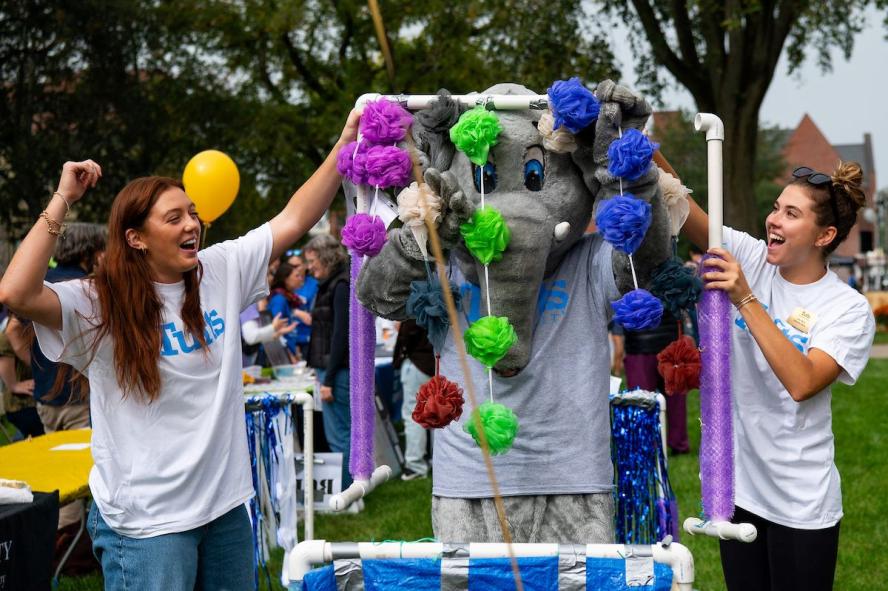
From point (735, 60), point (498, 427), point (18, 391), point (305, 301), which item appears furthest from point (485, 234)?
point (735, 60)

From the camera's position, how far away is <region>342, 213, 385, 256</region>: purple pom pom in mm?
2738

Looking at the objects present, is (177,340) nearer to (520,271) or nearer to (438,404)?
(438,404)

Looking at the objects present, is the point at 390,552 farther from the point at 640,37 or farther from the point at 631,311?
the point at 640,37

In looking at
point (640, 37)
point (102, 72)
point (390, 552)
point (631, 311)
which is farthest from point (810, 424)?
point (102, 72)

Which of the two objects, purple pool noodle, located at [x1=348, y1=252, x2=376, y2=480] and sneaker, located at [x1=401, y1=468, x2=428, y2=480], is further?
sneaker, located at [x1=401, y1=468, x2=428, y2=480]

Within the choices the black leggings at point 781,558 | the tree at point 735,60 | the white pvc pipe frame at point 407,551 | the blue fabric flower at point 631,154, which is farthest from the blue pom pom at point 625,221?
the tree at point 735,60

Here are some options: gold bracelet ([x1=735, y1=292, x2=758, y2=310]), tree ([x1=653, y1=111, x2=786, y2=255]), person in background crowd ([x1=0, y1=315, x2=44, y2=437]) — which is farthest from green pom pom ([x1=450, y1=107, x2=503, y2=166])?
tree ([x1=653, y1=111, x2=786, y2=255])

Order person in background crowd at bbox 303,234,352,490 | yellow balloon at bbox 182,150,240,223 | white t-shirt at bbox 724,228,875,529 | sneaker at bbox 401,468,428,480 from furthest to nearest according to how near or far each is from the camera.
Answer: sneaker at bbox 401,468,428,480, person in background crowd at bbox 303,234,352,490, yellow balloon at bbox 182,150,240,223, white t-shirt at bbox 724,228,875,529

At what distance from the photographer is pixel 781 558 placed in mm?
3020

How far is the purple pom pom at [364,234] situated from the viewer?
Answer: 2.74 meters

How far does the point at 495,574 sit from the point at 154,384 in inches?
42.0

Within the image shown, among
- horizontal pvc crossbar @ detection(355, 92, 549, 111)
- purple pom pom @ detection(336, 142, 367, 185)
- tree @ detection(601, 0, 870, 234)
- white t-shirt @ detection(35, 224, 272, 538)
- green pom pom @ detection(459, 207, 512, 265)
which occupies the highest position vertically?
tree @ detection(601, 0, 870, 234)

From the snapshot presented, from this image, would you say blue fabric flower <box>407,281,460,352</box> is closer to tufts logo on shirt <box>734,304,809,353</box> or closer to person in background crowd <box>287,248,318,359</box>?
tufts logo on shirt <box>734,304,809,353</box>

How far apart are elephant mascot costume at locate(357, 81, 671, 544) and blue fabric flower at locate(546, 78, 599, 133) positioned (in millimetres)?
161
